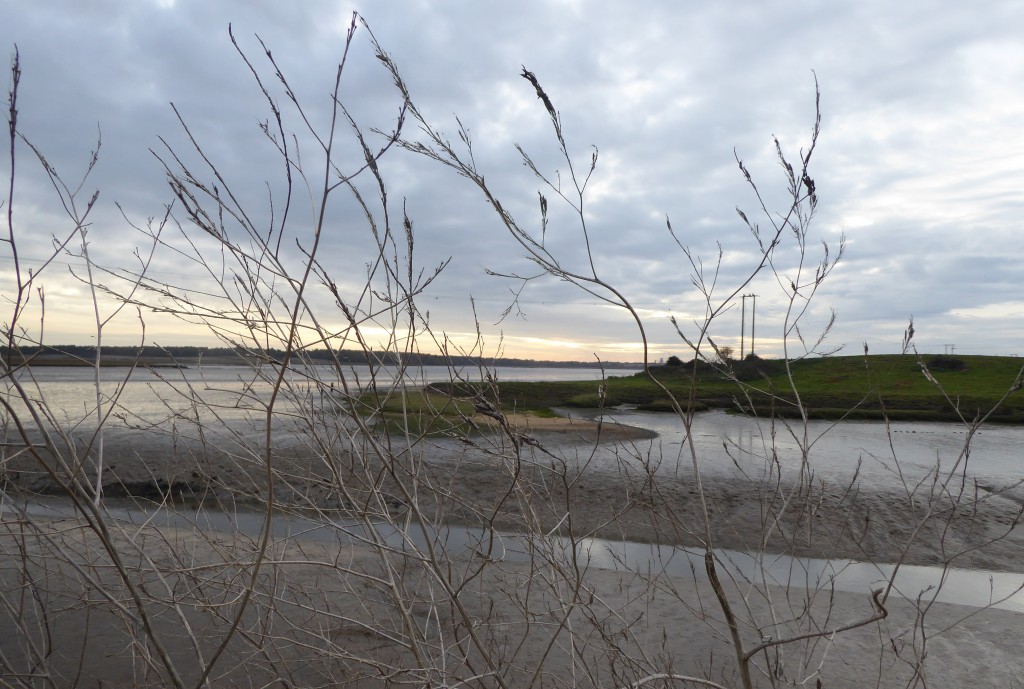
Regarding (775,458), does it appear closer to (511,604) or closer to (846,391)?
(511,604)

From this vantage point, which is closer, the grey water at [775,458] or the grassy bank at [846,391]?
the grey water at [775,458]

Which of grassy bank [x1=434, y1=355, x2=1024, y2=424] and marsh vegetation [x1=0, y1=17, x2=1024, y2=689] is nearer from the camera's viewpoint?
marsh vegetation [x1=0, y1=17, x2=1024, y2=689]

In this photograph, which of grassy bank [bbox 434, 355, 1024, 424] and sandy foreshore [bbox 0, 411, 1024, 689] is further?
grassy bank [bbox 434, 355, 1024, 424]

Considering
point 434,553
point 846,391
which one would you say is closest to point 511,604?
point 434,553

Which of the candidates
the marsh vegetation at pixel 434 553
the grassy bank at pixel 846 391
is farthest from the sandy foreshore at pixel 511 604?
the grassy bank at pixel 846 391

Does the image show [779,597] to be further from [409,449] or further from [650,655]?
[409,449]

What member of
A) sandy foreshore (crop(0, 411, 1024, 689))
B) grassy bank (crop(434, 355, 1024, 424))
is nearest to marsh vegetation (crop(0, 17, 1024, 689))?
sandy foreshore (crop(0, 411, 1024, 689))

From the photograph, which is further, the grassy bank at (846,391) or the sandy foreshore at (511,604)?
the grassy bank at (846,391)

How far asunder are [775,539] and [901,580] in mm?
1605

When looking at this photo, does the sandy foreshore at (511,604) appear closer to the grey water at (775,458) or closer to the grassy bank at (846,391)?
the grey water at (775,458)

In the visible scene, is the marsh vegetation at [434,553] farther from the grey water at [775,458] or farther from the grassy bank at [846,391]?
the grassy bank at [846,391]

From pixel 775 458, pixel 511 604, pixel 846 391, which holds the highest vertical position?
pixel 775 458

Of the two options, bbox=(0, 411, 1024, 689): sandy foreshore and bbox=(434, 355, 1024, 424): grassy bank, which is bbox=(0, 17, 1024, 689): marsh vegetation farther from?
bbox=(434, 355, 1024, 424): grassy bank

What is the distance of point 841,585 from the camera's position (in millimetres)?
7176
